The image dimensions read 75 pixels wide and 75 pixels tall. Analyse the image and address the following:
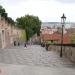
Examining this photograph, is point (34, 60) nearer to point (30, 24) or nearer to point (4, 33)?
point (4, 33)

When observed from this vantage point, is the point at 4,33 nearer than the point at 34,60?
No

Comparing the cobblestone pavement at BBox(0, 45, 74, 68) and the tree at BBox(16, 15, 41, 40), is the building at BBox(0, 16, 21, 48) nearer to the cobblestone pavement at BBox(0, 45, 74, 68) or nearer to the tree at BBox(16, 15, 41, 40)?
the cobblestone pavement at BBox(0, 45, 74, 68)

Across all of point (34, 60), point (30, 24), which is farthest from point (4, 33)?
point (30, 24)

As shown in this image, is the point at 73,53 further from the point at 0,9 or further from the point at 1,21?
the point at 0,9

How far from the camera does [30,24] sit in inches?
5950

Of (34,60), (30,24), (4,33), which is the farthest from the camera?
(30,24)

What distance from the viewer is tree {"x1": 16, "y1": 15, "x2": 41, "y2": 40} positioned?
147 metres

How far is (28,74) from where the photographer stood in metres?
19.8

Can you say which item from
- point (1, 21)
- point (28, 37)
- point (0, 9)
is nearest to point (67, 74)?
point (1, 21)

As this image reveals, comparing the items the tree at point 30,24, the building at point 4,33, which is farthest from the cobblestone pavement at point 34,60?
the tree at point 30,24

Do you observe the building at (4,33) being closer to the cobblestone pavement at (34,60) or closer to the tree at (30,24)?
the cobblestone pavement at (34,60)

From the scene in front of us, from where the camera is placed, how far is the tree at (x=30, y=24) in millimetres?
147375

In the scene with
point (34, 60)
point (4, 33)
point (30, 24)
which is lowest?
point (34, 60)

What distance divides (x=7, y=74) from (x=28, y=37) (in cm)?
13050
